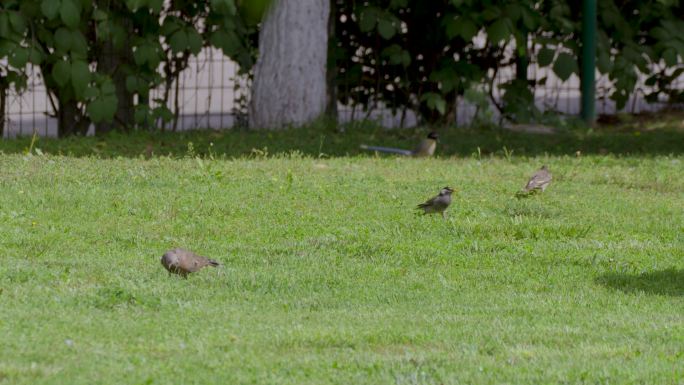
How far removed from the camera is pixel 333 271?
699cm

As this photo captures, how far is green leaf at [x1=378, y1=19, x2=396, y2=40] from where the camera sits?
44.1ft

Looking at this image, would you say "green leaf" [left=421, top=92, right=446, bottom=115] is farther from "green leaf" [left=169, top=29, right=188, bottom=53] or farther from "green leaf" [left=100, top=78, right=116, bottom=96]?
"green leaf" [left=100, top=78, right=116, bottom=96]

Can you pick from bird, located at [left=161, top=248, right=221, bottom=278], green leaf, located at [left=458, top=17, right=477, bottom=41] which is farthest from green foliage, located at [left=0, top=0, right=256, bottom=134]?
bird, located at [left=161, top=248, right=221, bottom=278]

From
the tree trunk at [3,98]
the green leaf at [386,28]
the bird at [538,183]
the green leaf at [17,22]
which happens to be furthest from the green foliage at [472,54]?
the bird at [538,183]

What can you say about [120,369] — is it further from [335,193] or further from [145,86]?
[145,86]

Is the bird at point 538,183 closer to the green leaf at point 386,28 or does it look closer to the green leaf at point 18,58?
the green leaf at point 386,28

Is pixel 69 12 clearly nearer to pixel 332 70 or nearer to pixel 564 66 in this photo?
pixel 332 70

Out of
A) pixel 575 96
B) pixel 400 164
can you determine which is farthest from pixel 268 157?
pixel 575 96

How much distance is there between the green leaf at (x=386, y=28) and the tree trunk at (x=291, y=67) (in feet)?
1.83

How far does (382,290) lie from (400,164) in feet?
15.3

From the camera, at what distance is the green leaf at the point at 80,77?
12.1m

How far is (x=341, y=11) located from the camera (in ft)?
47.6

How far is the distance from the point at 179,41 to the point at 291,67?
134cm

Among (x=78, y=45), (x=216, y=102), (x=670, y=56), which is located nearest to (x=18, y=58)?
(x=78, y=45)
